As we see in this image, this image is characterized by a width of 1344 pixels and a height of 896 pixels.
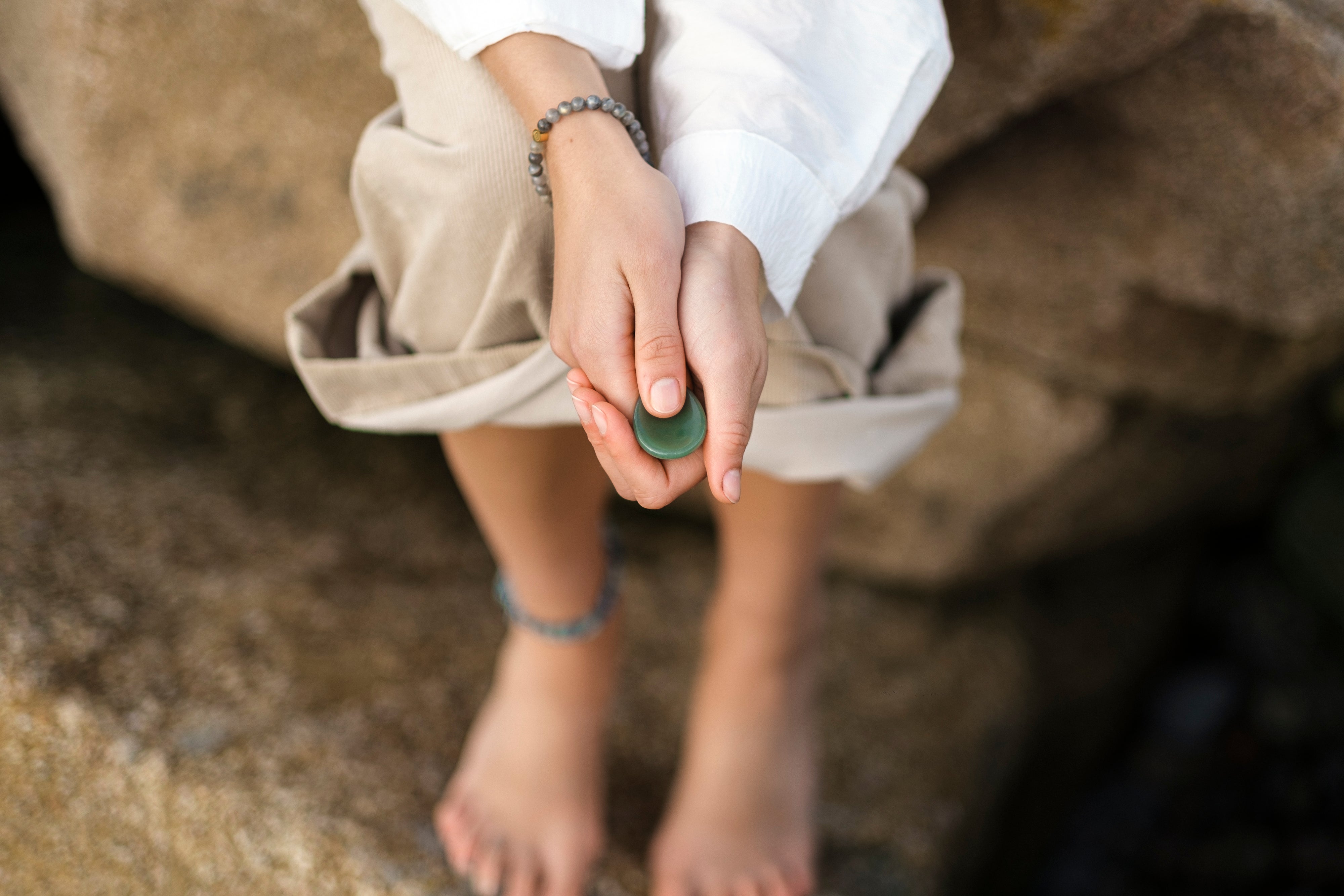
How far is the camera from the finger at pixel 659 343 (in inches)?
18.2

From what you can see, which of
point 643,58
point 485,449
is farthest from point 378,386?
point 643,58

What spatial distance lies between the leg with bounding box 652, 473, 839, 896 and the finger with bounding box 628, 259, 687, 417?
396 mm

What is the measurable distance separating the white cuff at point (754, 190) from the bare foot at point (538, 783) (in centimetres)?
49

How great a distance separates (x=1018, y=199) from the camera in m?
1.05

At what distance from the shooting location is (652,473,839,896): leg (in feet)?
2.88

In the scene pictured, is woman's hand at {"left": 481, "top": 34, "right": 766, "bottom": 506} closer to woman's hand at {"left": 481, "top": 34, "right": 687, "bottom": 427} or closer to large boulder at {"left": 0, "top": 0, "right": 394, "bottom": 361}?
woman's hand at {"left": 481, "top": 34, "right": 687, "bottom": 427}

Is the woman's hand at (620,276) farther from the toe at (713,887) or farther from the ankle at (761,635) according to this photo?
the toe at (713,887)

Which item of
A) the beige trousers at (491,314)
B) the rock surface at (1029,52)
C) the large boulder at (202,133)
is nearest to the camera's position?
the beige trousers at (491,314)

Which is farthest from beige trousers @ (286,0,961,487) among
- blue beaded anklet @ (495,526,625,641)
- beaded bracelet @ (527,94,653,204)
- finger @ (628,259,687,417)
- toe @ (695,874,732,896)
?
toe @ (695,874,732,896)

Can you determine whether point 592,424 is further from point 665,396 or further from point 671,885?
point 671,885

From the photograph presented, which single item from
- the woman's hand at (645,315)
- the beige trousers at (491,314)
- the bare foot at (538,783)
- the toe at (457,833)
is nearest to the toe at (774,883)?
the bare foot at (538,783)

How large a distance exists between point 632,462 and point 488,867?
0.59m

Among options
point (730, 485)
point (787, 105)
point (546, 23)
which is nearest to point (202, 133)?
point (546, 23)

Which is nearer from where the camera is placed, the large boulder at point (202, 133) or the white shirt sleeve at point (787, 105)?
the white shirt sleeve at point (787, 105)
